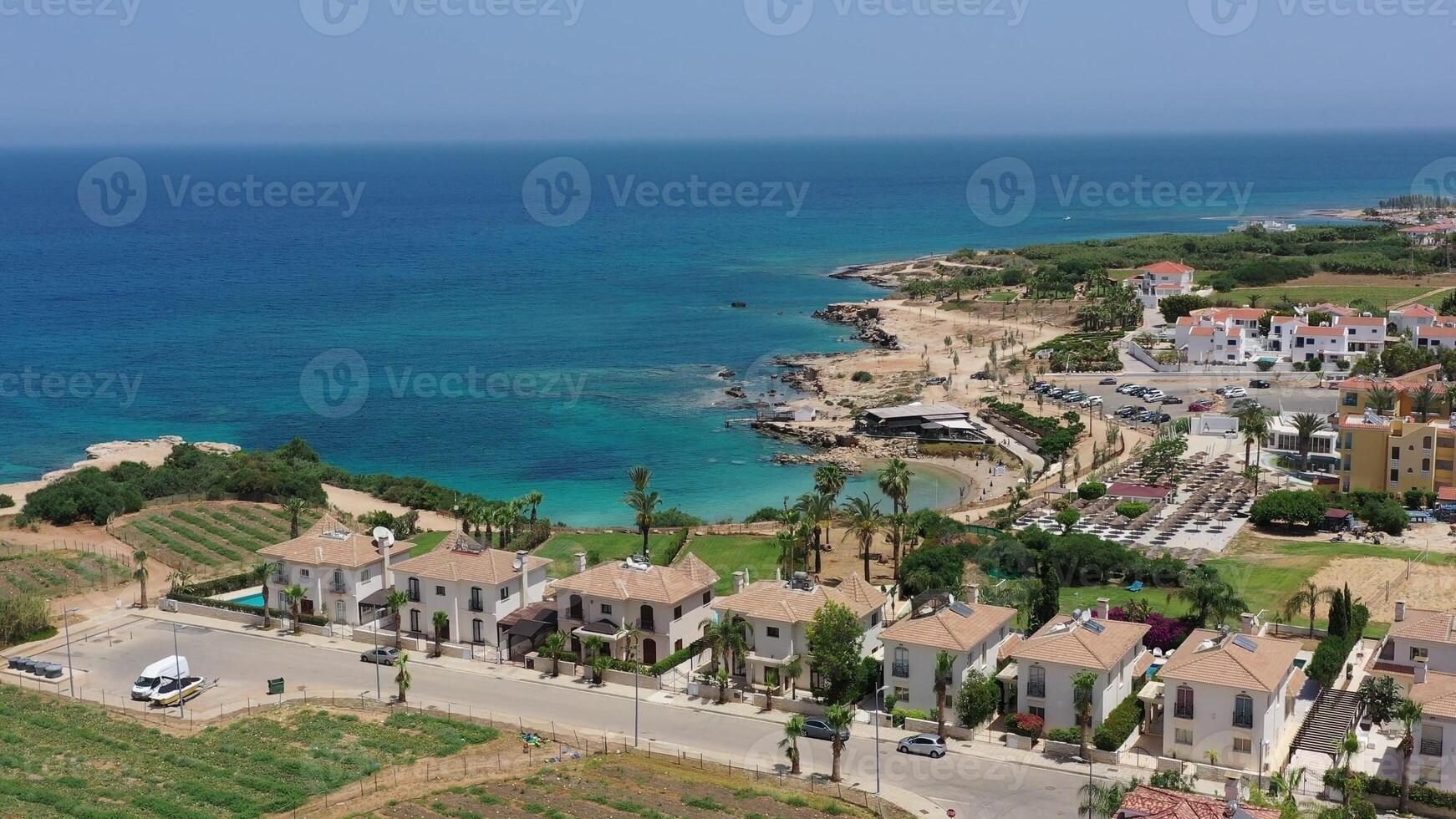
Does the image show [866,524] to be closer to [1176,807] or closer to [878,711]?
[878,711]

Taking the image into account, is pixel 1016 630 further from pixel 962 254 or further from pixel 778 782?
pixel 962 254

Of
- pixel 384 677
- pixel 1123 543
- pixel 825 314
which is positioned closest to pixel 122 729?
pixel 384 677

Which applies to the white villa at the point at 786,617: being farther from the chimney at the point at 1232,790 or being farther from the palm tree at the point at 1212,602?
the chimney at the point at 1232,790

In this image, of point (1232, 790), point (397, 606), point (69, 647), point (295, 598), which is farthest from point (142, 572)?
point (1232, 790)

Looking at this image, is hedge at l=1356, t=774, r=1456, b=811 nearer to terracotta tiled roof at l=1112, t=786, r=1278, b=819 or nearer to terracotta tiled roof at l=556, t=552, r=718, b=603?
terracotta tiled roof at l=1112, t=786, r=1278, b=819

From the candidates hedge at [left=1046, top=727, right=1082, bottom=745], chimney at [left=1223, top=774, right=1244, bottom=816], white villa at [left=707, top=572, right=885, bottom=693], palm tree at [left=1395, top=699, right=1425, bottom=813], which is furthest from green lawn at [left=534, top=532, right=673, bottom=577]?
palm tree at [left=1395, top=699, right=1425, bottom=813]
